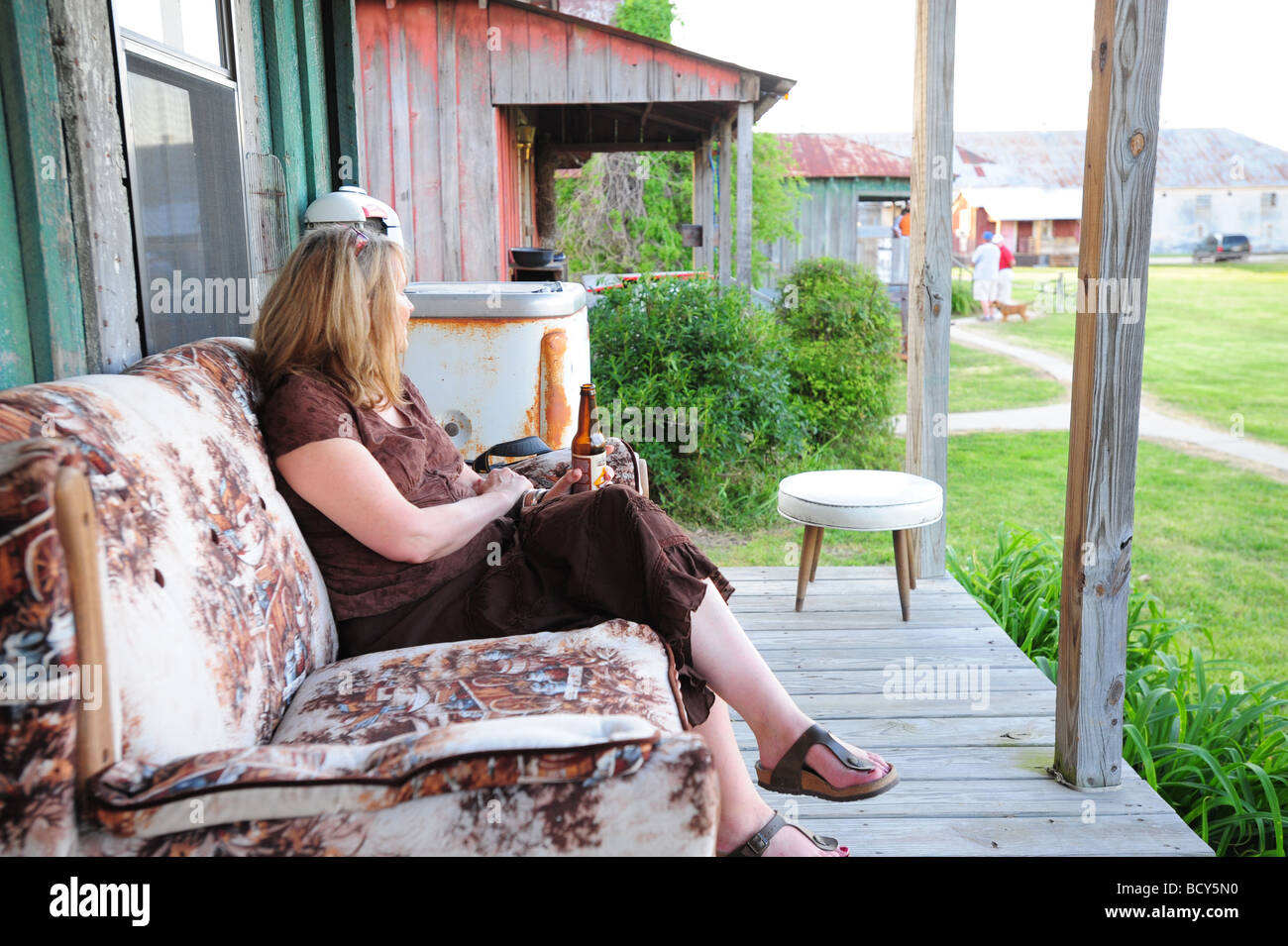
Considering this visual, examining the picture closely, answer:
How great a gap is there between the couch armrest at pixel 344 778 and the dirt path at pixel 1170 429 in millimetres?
7025

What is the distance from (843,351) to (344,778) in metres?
6.40

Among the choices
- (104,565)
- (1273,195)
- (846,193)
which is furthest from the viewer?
(1273,195)

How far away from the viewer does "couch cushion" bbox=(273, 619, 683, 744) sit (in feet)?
5.29

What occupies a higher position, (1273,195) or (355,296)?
(1273,195)

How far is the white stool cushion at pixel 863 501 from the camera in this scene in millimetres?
3326

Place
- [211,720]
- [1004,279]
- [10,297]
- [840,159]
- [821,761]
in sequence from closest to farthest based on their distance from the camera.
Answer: [211,720] → [10,297] → [821,761] → [840,159] → [1004,279]

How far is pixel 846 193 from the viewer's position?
605 inches

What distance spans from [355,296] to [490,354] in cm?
143

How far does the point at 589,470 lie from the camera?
2590mm

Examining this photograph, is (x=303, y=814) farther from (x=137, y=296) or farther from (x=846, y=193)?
(x=846, y=193)

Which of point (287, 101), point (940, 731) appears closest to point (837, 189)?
point (287, 101)

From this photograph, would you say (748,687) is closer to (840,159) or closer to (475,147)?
(475,147)

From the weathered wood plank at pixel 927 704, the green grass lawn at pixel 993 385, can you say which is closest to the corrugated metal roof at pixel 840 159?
the green grass lawn at pixel 993 385

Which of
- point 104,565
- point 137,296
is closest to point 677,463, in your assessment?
point 137,296
